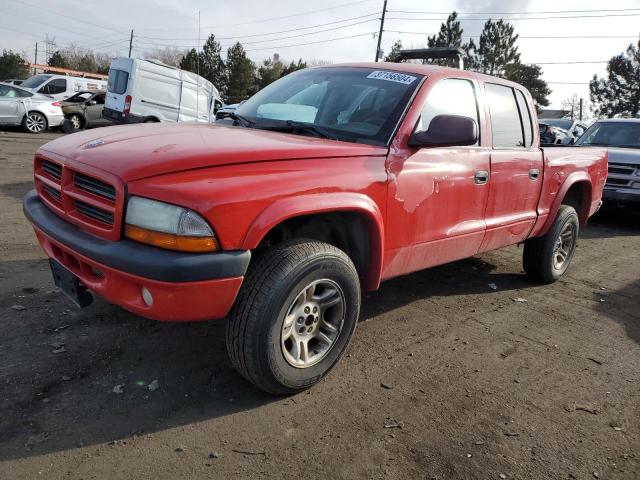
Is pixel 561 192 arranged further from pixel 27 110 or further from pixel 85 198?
pixel 27 110

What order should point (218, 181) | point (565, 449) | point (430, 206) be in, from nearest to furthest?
point (218, 181) < point (565, 449) < point (430, 206)

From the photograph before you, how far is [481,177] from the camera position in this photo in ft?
12.0

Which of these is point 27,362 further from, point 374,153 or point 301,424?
point 374,153

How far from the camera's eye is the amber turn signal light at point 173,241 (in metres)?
2.21

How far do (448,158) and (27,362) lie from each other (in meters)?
2.82

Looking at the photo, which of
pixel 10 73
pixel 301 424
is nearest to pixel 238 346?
pixel 301 424

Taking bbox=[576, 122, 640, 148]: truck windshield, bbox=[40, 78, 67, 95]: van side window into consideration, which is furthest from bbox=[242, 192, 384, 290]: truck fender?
bbox=[40, 78, 67, 95]: van side window

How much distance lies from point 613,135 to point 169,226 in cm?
944

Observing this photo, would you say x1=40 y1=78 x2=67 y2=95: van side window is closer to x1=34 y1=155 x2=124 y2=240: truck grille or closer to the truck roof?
the truck roof

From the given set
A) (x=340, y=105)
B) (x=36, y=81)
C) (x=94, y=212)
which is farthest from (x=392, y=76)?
(x=36, y=81)

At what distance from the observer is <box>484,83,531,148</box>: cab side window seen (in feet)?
13.1

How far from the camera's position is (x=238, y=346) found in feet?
8.23

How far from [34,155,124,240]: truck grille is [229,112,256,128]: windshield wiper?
1249 mm

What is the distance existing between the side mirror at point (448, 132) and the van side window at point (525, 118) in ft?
5.35
